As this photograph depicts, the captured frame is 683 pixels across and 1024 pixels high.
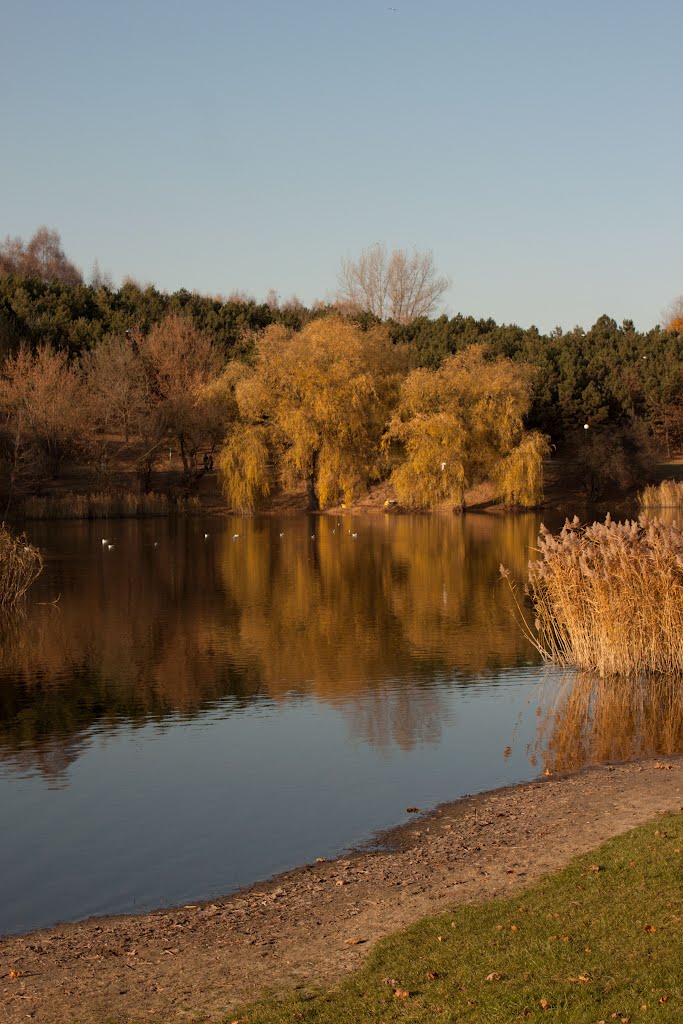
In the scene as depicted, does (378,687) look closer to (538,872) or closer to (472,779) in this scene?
(472,779)

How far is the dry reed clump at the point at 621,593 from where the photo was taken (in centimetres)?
1439

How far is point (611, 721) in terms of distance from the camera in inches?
513

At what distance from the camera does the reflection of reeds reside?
1187cm

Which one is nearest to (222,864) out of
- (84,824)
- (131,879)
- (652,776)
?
(131,879)

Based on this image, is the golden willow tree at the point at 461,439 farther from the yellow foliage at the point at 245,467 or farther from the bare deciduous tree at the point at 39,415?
the bare deciduous tree at the point at 39,415

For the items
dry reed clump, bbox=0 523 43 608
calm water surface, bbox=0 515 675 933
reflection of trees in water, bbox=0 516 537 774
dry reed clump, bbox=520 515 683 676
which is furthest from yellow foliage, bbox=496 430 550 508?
dry reed clump, bbox=520 515 683 676

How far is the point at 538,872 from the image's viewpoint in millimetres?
7574

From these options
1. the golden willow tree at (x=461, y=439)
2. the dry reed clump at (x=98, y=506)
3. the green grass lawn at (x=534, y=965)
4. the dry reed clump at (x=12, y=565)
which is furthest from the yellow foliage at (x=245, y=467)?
A: the green grass lawn at (x=534, y=965)

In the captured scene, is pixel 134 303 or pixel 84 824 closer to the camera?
pixel 84 824

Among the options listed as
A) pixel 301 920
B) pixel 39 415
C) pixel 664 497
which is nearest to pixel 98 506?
pixel 39 415

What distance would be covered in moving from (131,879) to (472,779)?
402 centimetres

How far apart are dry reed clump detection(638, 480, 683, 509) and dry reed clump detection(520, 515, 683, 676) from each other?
Result: 3919 cm

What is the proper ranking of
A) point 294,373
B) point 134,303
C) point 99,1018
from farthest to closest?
point 134,303 < point 294,373 < point 99,1018

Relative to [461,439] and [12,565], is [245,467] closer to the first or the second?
[461,439]
